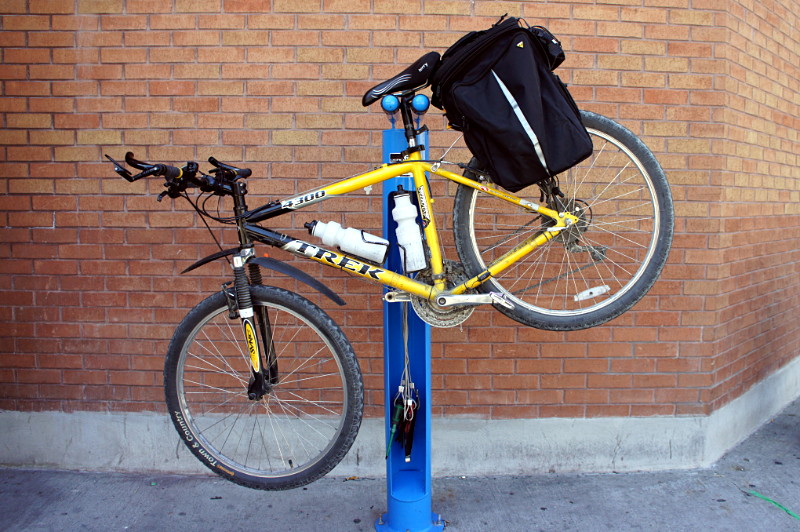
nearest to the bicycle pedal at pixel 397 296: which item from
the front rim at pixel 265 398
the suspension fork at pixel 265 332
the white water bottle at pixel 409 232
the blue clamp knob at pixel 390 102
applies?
the white water bottle at pixel 409 232

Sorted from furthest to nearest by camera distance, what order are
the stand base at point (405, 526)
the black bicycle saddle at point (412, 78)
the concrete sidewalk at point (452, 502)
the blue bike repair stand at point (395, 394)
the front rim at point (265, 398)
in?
the front rim at point (265, 398) → the concrete sidewalk at point (452, 502) → the stand base at point (405, 526) → the blue bike repair stand at point (395, 394) → the black bicycle saddle at point (412, 78)

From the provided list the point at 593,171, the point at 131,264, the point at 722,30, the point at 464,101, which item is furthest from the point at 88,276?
the point at 722,30

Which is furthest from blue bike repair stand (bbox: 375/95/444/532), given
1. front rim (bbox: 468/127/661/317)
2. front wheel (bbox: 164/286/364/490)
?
front rim (bbox: 468/127/661/317)

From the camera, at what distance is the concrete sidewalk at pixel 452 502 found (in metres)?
2.88

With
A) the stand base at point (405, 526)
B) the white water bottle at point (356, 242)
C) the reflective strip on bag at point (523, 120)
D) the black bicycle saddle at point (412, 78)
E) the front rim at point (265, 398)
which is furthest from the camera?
the front rim at point (265, 398)

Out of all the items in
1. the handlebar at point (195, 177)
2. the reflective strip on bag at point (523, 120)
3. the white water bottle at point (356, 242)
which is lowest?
the white water bottle at point (356, 242)

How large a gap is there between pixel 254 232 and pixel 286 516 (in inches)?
59.9

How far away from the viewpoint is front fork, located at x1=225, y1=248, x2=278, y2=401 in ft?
7.66

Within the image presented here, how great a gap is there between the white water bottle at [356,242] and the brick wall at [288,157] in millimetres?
891

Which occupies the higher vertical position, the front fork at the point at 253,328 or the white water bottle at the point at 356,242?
the white water bottle at the point at 356,242

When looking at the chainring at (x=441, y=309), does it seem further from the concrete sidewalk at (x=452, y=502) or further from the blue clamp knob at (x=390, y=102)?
the concrete sidewalk at (x=452, y=502)

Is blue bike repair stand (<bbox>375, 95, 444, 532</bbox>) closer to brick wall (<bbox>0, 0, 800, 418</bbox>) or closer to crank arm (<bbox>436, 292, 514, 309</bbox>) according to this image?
crank arm (<bbox>436, 292, 514, 309</bbox>)

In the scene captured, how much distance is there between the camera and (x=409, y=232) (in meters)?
2.32

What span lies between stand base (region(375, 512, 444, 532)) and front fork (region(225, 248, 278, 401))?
0.93 m
